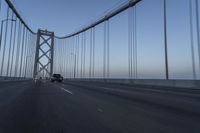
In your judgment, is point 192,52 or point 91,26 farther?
point 91,26

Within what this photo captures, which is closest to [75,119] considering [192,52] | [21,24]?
[192,52]

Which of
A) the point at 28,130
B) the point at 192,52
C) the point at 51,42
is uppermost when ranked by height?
the point at 51,42

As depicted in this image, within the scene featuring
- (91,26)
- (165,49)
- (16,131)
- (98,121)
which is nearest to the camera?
(16,131)

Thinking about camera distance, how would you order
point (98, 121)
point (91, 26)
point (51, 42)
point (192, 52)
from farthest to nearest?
point (51, 42), point (91, 26), point (192, 52), point (98, 121)

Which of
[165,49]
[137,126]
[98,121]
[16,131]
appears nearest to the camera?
[16,131]

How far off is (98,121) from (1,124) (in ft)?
7.07

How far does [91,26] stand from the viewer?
69125 mm

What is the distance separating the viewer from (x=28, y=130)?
189 inches

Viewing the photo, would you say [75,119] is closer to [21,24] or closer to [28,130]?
[28,130]

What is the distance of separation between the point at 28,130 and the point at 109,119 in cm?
199

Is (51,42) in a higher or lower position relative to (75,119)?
higher

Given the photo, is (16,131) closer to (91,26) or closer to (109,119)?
(109,119)

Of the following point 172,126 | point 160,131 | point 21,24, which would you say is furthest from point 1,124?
point 21,24

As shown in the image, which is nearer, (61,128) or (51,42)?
(61,128)
